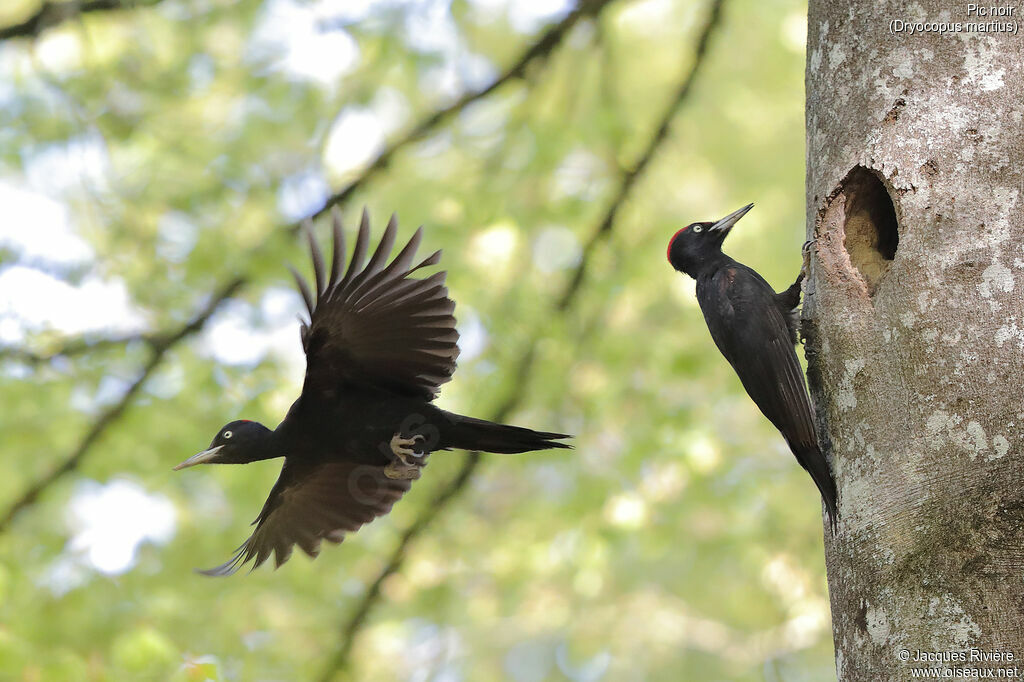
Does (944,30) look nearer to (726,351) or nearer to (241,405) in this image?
(726,351)

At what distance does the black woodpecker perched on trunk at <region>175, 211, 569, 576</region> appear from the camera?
3.14 metres

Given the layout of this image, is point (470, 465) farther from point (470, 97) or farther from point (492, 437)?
point (470, 97)

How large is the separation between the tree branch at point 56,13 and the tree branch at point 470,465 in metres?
2.70

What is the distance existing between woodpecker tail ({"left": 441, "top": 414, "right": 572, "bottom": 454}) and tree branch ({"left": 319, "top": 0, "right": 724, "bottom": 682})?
1263mm

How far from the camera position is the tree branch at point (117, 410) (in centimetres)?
484

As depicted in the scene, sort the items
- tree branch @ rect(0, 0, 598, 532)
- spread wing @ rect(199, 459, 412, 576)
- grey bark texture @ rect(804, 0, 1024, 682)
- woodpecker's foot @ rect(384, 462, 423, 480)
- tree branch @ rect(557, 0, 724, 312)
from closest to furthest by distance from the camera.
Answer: grey bark texture @ rect(804, 0, 1024, 682), woodpecker's foot @ rect(384, 462, 423, 480), spread wing @ rect(199, 459, 412, 576), tree branch @ rect(557, 0, 724, 312), tree branch @ rect(0, 0, 598, 532)

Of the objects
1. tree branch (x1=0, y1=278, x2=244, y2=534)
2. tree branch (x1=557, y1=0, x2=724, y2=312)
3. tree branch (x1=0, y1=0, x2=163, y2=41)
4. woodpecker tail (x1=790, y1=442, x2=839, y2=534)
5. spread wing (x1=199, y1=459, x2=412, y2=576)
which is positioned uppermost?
tree branch (x1=0, y1=0, x2=163, y2=41)

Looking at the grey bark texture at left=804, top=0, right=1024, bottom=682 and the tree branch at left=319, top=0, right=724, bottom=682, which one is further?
the tree branch at left=319, top=0, right=724, bottom=682

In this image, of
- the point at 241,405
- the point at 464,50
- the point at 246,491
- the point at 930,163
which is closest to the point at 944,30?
the point at 930,163

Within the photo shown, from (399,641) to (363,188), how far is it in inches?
166

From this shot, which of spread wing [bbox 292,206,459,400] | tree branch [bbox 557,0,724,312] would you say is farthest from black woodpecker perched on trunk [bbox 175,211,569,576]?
tree branch [bbox 557,0,724,312]

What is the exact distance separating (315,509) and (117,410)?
5.46ft

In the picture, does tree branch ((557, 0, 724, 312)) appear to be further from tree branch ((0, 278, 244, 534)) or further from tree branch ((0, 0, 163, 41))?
tree branch ((0, 0, 163, 41))

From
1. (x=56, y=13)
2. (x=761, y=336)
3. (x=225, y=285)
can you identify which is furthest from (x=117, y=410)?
(x=761, y=336)
